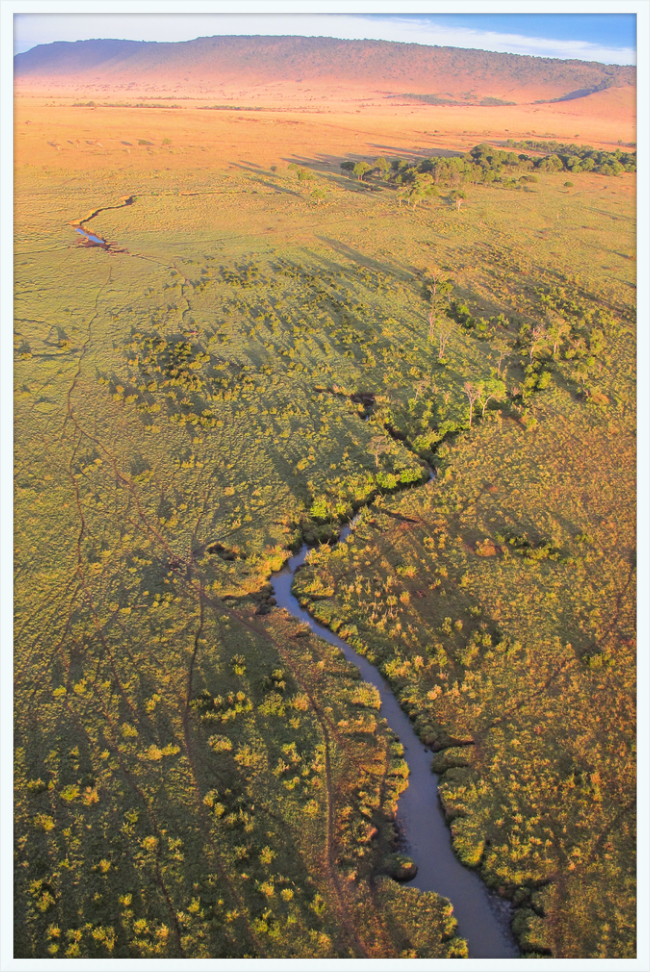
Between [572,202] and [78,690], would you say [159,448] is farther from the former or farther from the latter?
[572,202]

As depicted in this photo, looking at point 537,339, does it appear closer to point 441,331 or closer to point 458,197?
point 441,331

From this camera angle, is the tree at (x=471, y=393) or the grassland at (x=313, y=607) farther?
the tree at (x=471, y=393)

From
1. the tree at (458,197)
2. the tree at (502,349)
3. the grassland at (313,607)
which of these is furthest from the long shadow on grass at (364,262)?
the tree at (458,197)

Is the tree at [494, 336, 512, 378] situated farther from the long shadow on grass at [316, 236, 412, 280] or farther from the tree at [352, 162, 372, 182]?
the tree at [352, 162, 372, 182]

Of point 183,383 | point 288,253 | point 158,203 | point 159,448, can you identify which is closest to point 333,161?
point 158,203

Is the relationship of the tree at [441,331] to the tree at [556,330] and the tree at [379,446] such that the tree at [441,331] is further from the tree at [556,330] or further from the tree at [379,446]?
the tree at [379,446]

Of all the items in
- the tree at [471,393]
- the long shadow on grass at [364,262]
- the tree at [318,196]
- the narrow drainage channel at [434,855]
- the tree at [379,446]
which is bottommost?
the narrow drainage channel at [434,855]
